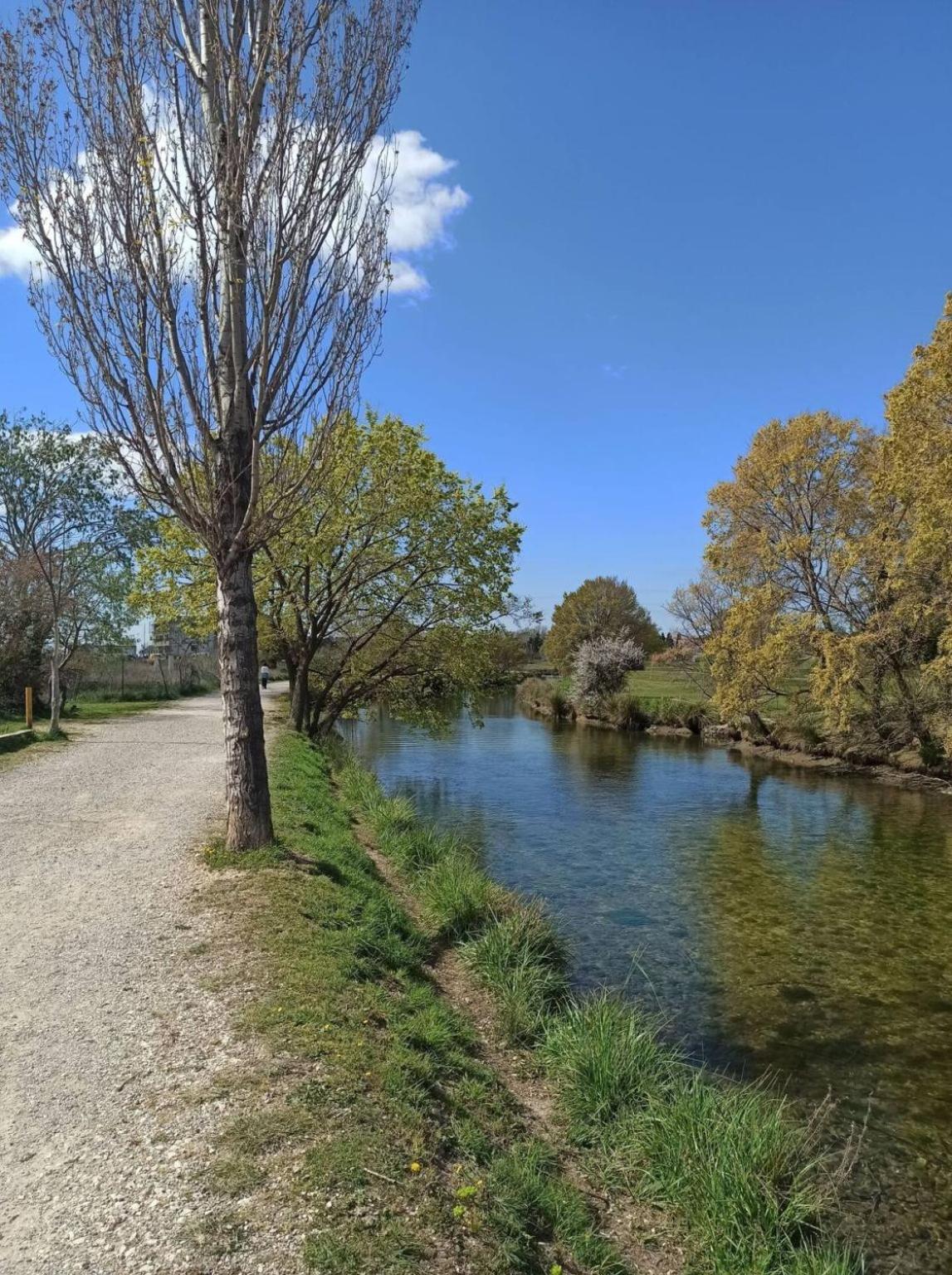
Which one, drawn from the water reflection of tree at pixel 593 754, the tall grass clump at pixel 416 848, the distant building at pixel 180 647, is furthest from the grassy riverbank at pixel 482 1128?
the distant building at pixel 180 647

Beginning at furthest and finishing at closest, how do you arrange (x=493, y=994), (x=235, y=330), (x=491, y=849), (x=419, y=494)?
(x=419, y=494), (x=491, y=849), (x=235, y=330), (x=493, y=994)

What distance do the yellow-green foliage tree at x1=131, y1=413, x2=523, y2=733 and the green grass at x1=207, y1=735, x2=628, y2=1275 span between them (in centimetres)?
1049

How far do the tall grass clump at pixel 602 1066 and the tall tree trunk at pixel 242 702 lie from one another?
3.77 meters

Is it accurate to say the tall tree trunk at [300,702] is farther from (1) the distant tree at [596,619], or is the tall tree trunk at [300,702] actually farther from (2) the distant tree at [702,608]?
(1) the distant tree at [596,619]

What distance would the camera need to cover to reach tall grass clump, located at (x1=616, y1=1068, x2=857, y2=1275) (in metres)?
4.02

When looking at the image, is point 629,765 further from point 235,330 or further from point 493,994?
point 235,330

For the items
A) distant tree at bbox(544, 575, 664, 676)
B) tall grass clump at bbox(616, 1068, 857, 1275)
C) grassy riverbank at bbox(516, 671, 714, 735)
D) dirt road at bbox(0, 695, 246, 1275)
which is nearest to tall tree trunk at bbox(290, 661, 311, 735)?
dirt road at bbox(0, 695, 246, 1275)

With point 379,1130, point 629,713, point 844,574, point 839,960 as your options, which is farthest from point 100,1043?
point 629,713

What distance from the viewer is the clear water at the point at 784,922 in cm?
583

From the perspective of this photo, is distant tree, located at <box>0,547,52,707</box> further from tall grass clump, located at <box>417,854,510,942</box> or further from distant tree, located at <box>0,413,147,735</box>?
tall grass clump, located at <box>417,854,510,942</box>

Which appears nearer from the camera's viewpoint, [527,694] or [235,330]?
[235,330]

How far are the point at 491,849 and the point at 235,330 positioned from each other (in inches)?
376

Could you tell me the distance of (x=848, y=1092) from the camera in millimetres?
6277

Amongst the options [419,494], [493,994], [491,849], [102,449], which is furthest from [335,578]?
[493,994]
